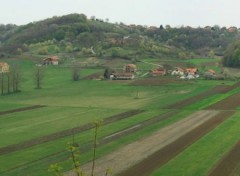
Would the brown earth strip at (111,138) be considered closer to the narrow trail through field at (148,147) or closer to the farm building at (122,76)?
the narrow trail through field at (148,147)

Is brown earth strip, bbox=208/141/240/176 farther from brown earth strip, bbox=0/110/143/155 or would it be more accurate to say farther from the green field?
brown earth strip, bbox=0/110/143/155

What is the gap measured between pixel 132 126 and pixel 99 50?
134421 millimetres

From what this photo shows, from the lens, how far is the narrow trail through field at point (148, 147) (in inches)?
1468

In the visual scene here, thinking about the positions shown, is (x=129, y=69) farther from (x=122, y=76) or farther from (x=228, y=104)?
(x=228, y=104)

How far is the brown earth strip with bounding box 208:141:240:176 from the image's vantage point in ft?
115

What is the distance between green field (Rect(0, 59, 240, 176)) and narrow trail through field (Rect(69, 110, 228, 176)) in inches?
54.1

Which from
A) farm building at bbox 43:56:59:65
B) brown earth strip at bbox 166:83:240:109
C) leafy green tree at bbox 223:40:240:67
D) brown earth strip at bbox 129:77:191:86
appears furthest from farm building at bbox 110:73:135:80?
leafy green tree at bbox 223:40:240:67

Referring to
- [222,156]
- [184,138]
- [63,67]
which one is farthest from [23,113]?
[63,67]

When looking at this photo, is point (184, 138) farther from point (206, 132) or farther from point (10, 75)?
point (10, 75)

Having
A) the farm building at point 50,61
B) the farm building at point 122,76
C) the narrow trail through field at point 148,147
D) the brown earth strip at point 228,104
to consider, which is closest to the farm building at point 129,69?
the farm building at point 122,76

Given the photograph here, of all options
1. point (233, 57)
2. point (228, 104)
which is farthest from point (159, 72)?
point (228, 104)

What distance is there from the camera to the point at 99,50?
7470 inches

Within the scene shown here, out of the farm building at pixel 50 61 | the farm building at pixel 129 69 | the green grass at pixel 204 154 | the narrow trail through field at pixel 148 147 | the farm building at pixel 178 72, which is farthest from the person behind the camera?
the farm building at pixel 50 61

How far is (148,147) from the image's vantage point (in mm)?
44781
